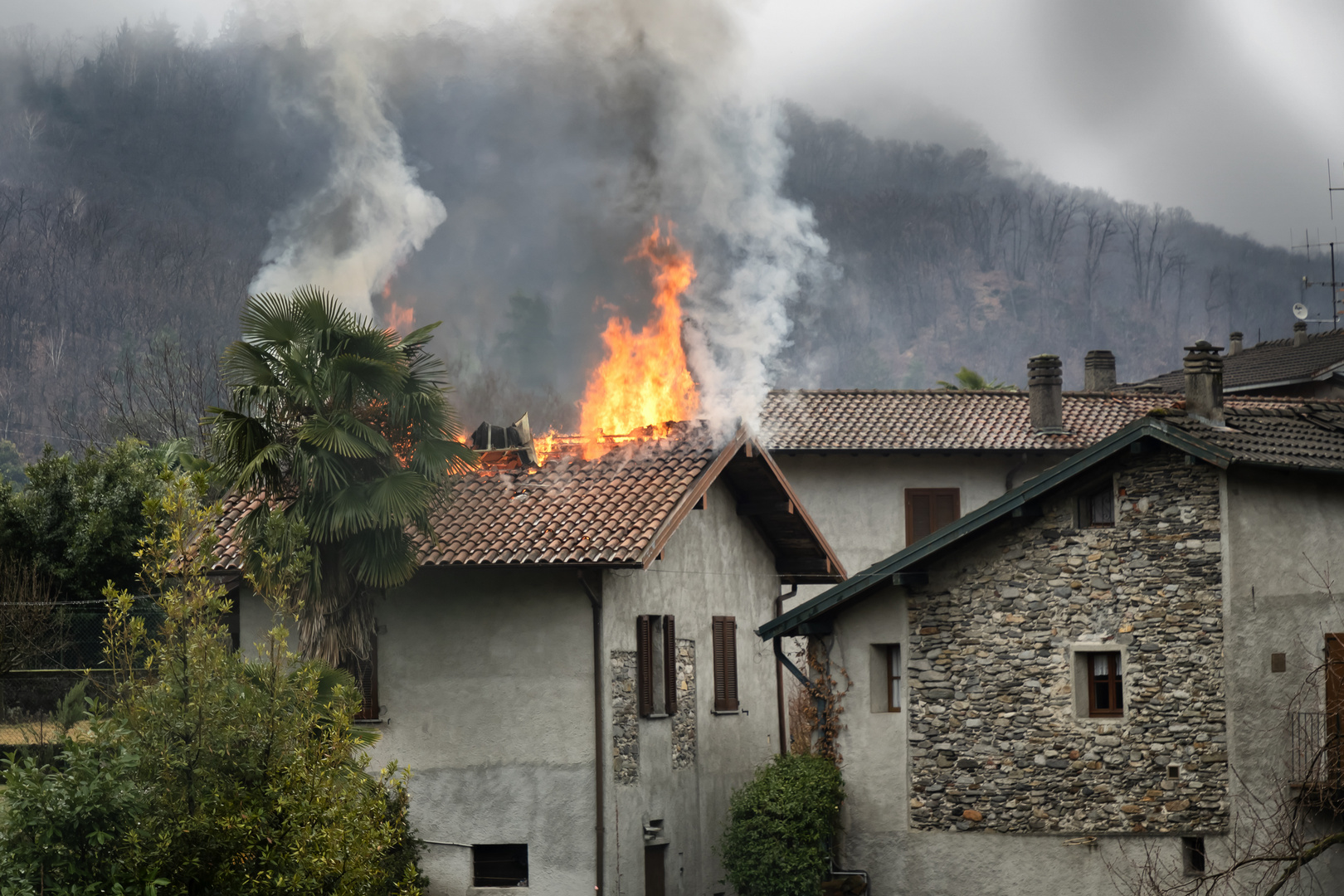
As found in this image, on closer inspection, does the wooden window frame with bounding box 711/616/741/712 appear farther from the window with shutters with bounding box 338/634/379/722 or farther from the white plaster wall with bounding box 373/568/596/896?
the window with shutters with bounding box 338/634/379/722

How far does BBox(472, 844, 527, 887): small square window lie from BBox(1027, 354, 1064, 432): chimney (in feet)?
66.2

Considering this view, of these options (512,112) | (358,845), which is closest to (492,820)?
(358,845)

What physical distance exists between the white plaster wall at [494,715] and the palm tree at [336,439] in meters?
1.59

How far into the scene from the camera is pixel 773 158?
25.8 meters

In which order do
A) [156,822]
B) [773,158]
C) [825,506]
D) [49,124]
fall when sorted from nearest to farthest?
[156,822]
[773,158]
[825,506]
[49,124]

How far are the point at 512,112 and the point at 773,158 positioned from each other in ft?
49.3

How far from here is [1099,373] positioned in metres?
47.1

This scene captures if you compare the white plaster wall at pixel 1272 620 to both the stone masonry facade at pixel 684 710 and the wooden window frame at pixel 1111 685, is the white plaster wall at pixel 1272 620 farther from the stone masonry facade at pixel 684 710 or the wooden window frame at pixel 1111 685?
the stone masonry facade at pixel 684 710

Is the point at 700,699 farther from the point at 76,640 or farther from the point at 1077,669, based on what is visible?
the point at 76,640

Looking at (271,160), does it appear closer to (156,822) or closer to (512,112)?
(512,112)

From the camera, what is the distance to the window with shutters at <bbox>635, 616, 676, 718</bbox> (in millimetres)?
22484

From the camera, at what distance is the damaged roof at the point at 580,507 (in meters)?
21.0

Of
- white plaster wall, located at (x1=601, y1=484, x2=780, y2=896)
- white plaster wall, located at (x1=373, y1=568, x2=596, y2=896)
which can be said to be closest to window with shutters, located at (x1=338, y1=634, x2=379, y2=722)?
white plaster wall, located at (x1=373, y1=568, x2=596, y2=896)

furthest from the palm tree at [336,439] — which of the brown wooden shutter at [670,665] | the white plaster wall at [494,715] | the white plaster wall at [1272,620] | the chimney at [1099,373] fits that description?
the chimney at [1099,373]
